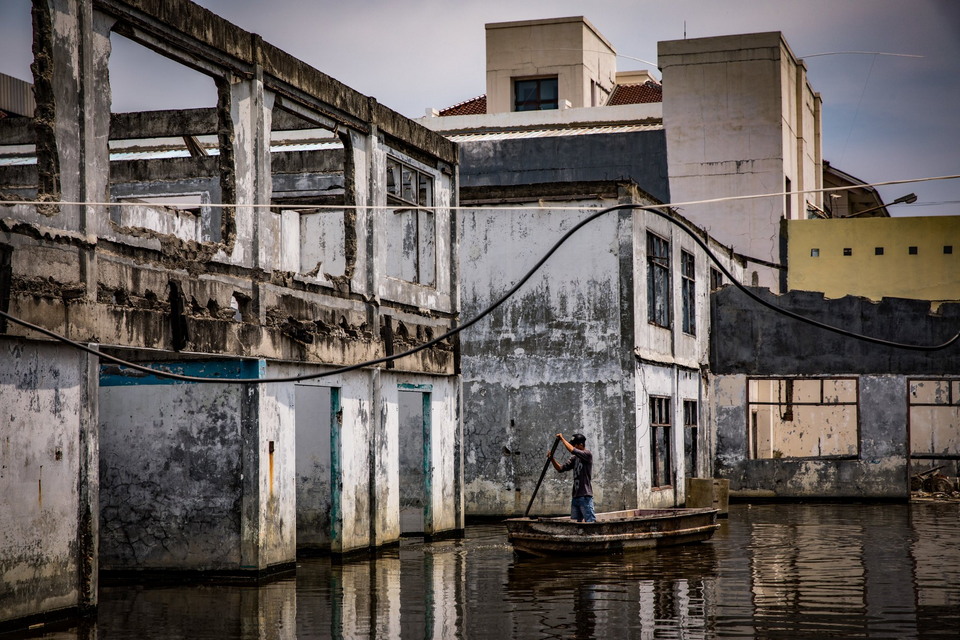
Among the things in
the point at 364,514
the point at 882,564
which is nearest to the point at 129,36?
the point at 364,514

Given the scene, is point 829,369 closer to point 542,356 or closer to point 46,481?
point 542,356

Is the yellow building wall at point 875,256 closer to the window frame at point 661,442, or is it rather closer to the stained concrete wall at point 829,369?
the stained concrete wall at point 829,369

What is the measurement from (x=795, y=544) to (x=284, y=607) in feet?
31.6

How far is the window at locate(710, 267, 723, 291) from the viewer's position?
31.0m

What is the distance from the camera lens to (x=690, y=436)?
28.1 meters

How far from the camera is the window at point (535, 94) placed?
1636 inches

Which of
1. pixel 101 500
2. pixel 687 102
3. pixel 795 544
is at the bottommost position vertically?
pixel 795 544

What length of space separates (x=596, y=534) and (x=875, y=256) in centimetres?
2200

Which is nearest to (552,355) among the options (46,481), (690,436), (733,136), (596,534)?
(690,436)

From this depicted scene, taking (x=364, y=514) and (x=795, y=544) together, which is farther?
(x=795, y=544)

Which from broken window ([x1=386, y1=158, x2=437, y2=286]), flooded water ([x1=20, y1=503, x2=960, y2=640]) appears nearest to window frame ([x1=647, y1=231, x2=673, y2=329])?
broken window ([x1=386, y1=158, x2=437, y2=286])

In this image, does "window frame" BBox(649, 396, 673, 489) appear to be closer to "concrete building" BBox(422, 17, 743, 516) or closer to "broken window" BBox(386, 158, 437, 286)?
"concrete building" BBox(422, 17, 743, 516)

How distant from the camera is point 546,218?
23609 mm

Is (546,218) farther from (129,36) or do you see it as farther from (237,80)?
(129,36)
